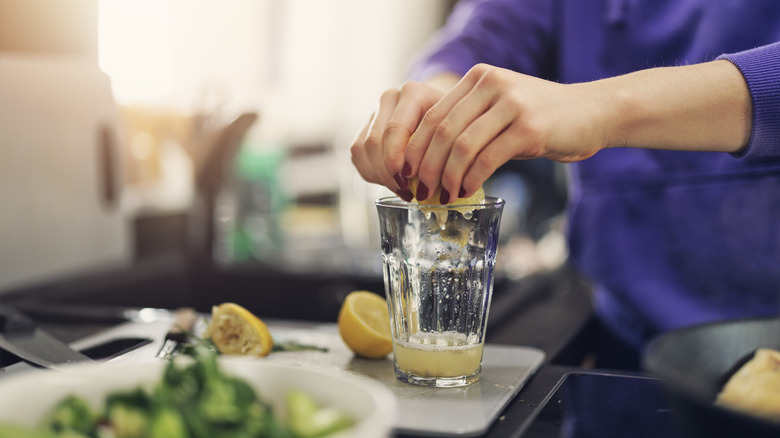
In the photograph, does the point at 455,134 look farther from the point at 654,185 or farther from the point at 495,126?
the point at 654,185

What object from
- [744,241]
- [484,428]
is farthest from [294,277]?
[484,428]

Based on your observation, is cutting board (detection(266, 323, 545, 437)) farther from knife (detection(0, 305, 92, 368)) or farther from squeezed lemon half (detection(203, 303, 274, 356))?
knife (detection(0, 305, 92, 368))

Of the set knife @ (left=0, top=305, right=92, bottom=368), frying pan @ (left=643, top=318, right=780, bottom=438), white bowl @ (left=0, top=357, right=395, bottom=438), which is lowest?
knife @ (left=0, top=305, right=92, bottom=368)

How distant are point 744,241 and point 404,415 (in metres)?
0.59

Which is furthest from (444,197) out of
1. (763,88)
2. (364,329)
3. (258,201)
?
(258,201)

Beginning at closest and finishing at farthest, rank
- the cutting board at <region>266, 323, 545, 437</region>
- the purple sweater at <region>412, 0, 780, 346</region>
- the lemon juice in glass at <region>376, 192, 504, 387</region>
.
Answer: the cutting board at <region>266, 323, 545, 437</region> → the lemon juice in glass at <region>376, 192, 504, 387</region> → the purple sweater at <region>412, 0, 780, 346</region>

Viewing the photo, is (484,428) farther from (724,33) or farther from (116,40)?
(116,40)

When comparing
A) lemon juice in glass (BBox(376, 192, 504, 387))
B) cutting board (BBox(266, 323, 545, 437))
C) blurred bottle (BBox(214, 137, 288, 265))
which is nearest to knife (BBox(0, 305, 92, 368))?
cutting board (BBox(266, 323, 545, 437))

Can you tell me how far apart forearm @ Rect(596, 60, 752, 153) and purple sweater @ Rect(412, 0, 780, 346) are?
0.27m

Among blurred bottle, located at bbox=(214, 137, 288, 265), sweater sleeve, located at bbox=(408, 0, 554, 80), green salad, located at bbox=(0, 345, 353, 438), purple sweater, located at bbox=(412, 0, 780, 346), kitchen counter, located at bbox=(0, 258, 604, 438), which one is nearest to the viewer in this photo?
green salad, located at bbox=(0, 345, 353, 438)

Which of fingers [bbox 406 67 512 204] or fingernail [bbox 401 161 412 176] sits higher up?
fingers [bbox 406 67 512 204]

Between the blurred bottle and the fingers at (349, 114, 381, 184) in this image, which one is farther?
the blurred bottle

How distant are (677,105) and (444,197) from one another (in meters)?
0.21

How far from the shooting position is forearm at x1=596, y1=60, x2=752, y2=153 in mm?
598
